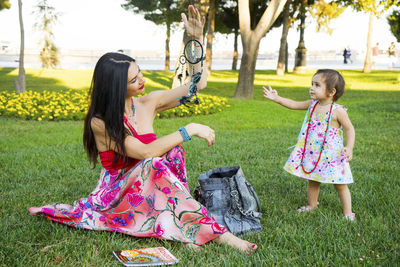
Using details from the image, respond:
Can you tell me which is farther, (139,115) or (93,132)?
(139,115)

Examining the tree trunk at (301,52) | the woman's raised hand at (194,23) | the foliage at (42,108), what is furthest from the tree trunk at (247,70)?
the tree trunk at (301,52)

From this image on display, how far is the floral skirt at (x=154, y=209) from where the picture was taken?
2.54 metres

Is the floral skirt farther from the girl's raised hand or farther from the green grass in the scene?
the girl's raised hand

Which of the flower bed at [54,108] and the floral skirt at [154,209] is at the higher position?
the floral skirt at [154,209]

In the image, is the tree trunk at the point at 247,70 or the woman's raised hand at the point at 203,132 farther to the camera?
the tree trunk at the point at 247,70

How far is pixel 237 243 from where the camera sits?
251 cm

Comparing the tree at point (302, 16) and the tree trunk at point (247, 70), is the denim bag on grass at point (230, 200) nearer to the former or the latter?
the tree trunk at point (247, 70)

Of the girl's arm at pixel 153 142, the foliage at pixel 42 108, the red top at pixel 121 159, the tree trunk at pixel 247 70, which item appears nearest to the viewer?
the girl's arm at pixel 153 142

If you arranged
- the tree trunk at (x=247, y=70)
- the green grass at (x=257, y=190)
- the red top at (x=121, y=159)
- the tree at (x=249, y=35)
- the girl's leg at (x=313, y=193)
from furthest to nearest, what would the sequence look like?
1. the tree trunk at (x=247, y=70)
2. the tree at (x=249, y=35)
3. the girl's leg at (x=313, y=193)
4. the red top at (x=121, y=159)
5. the green grass at (x=257, y=190)

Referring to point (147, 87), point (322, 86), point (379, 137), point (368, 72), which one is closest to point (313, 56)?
point (368, 72)

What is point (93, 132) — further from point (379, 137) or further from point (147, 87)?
point (147, 87)

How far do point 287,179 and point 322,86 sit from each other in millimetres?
1345

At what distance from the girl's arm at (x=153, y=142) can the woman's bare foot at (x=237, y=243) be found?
→ 23.6 inches

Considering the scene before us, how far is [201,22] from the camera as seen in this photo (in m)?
3.02
